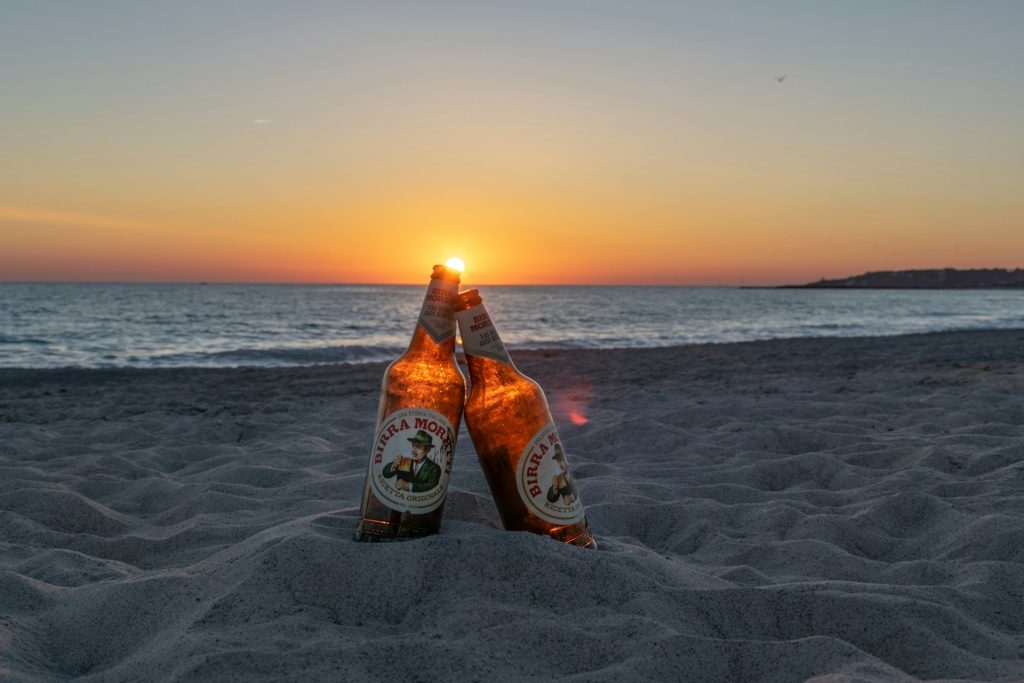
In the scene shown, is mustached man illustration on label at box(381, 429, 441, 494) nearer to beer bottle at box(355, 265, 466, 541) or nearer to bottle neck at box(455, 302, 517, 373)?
beer bottle at box(355, 265, 466, 541)

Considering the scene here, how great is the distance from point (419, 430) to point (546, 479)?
381mm

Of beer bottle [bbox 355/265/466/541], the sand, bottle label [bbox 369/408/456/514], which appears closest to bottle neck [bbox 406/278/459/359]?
beer bottle [bbox 355/265/466/541]

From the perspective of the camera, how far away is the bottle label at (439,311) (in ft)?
6.97

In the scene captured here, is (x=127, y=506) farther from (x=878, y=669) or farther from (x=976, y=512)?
(x=976, y=512)

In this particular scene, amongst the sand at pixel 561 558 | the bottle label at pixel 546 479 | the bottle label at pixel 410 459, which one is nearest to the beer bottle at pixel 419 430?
the bottle label at pixel 410 459

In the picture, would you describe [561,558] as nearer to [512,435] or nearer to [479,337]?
[512,435]

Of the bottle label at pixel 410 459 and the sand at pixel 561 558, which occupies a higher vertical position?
the bottle label at pixel 410 459

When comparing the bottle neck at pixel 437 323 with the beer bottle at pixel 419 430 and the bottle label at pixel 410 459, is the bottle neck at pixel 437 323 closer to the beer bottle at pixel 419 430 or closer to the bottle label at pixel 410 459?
the beer bottle at pixel 419 430

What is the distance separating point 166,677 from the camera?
1.62 metres

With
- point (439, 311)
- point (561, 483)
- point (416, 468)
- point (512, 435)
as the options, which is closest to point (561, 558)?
point (561, 483)

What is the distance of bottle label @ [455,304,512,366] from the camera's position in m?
2.12

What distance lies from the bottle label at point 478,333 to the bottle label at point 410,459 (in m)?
0.21

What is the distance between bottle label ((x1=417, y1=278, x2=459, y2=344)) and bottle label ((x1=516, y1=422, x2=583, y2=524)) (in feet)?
1.28

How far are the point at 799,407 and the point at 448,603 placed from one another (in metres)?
4.62
